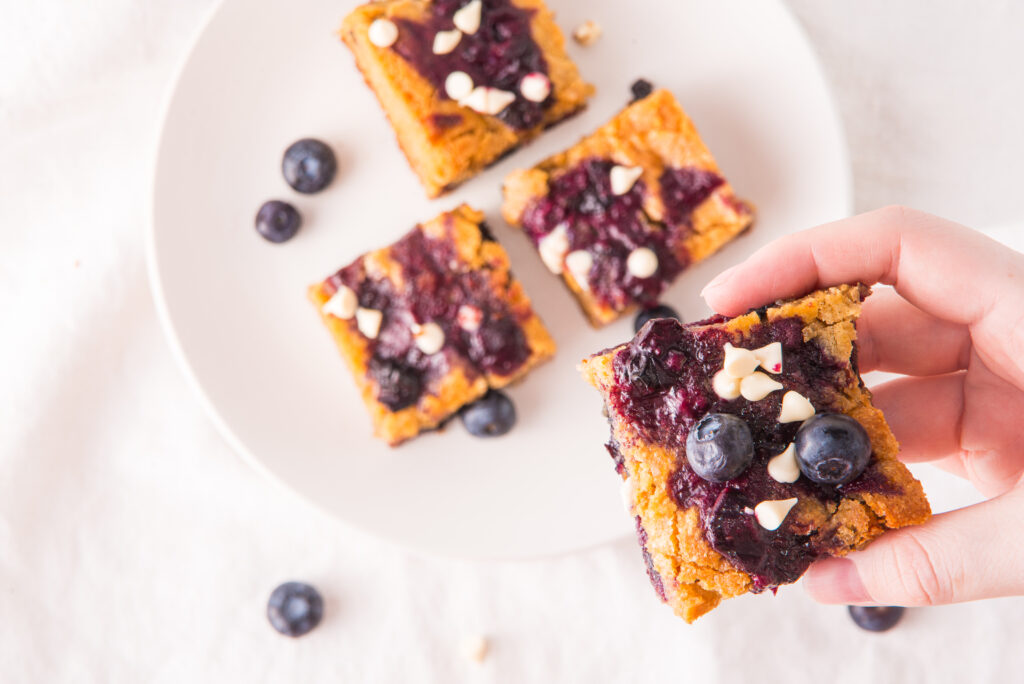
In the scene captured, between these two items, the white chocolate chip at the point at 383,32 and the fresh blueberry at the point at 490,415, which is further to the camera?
the fresh blueberry at the point at 490,415

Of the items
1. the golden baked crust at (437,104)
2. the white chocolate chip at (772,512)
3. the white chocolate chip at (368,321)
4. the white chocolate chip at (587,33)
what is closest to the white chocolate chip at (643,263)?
the golden baked crust at (437,104)

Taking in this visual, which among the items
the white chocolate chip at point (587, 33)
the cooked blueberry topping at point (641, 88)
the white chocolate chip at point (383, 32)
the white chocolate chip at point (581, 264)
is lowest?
the white chocolate chip at point (581, 264)

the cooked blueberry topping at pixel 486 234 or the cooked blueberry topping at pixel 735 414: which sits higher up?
the cooked blueberry topping at pixel 486 234

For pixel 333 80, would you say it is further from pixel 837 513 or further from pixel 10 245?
pixel 837 513

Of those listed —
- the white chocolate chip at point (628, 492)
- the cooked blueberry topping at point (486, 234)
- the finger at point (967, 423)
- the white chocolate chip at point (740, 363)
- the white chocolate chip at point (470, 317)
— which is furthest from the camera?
the cooked blueberry topping at point (486, 234)

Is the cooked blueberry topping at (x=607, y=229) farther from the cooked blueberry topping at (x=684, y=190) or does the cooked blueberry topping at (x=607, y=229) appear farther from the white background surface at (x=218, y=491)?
the white background surface at (x=218, y=491)

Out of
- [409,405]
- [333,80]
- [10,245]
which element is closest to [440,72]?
[333,80]
